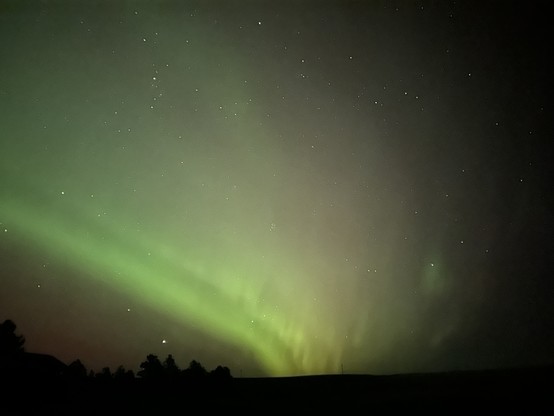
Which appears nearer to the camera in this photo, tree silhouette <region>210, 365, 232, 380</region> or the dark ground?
the dark ground

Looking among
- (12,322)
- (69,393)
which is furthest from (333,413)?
(12,322)

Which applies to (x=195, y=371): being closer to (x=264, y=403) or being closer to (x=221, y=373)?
(x=221, y=373)

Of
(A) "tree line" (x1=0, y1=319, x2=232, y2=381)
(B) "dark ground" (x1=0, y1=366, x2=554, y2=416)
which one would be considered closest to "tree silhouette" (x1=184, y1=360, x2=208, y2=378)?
(A) "tree line" (x1=0, y1=319, x2=232, y2=381)

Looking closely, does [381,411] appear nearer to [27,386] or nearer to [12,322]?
[27,386]

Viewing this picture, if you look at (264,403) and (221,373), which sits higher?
(221,373)

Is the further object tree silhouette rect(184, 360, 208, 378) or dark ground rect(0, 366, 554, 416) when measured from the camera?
tree silhouette rect(184, 360, 208, 378)

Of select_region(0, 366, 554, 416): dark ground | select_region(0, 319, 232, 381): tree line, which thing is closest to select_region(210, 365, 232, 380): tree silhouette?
select_region(0, 319, 232, 381): tree line

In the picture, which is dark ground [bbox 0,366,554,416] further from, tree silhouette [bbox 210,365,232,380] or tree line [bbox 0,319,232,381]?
tree silhouette [bbox 210,365,232,380]

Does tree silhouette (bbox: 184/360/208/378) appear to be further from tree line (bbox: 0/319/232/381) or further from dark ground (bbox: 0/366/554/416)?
dark ground (bbox: 0/366/554/416)

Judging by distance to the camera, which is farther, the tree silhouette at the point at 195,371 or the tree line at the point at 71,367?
the tree silhouette at the point at 195,371

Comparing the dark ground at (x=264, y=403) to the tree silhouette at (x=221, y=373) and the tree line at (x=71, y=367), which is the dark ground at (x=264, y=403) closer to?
the tree line at (x=71, y=367)

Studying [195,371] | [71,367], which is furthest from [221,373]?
[71,367]

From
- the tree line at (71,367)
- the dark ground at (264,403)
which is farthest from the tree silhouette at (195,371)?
the dark ground at (264,403)

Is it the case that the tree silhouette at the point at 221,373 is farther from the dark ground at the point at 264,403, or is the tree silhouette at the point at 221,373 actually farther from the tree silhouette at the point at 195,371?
the dark ground at the point at 264,403
